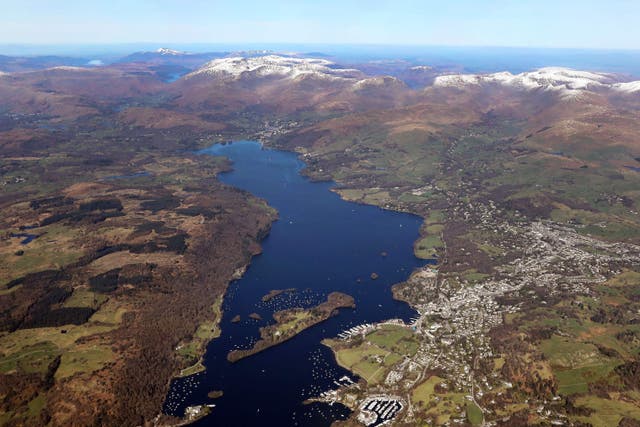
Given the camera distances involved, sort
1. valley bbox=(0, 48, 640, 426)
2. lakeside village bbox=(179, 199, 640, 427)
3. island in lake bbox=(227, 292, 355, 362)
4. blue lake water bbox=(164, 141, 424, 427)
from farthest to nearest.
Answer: island in lake bbox=(227, 292, 355, 362)
blue lake water bbox=(164, 141, 424, 427)
lakeside village bbox=(179, 199, 640, 427)
valley bbox=(0, 48, 640, 426)

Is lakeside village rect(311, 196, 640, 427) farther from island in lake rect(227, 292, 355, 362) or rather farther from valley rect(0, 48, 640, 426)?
island in lake rect(227, 292, 355, 362)

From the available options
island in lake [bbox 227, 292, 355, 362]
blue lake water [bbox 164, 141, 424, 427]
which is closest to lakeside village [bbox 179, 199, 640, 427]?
blue lake water [bbox 164, 141, 424, 427]

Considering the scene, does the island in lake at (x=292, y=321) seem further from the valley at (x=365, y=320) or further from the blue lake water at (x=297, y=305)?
the blue lake water at (x=297, y=305)

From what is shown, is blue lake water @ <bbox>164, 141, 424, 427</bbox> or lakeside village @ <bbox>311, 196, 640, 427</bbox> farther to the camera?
blue lake water @ <bbox>164, 141, 424, 427</bbox>

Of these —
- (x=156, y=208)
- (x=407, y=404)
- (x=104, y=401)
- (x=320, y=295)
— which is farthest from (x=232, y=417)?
(x=156, y=208)

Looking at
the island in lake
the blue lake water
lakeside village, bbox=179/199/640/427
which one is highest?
lakeside village, bbox=179/199/640/427

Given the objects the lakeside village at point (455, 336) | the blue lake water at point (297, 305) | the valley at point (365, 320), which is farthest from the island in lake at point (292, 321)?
the lakeside village at point (455, 336)

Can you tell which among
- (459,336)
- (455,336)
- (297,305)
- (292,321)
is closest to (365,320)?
(292,321)
